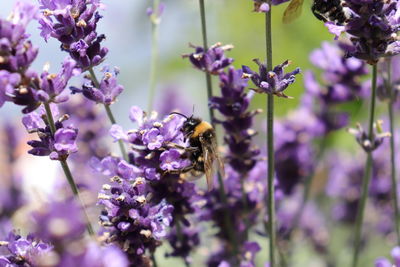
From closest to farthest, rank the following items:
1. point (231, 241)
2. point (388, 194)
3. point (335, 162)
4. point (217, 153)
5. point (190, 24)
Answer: point (217, 153) → point (231, 241) → point (388, 194) → point (335, 162) → point (190, 24)

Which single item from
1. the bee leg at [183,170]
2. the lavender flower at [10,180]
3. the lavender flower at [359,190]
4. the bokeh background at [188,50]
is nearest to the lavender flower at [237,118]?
the bee leg at [183,170]

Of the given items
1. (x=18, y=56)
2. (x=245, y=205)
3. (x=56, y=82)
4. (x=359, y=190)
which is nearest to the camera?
(x=18, y=56)

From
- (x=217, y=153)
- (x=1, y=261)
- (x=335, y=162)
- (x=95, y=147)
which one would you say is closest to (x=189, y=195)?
(x=217, y=153)

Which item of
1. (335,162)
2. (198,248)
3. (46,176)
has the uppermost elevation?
(198,248)

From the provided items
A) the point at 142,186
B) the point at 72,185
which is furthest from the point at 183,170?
the point at 72,185

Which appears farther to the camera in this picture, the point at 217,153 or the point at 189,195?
the point at 217,153

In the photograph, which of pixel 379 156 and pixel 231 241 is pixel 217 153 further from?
pixel 379 156

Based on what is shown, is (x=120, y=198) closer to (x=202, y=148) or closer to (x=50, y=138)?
(x=50, y=138)

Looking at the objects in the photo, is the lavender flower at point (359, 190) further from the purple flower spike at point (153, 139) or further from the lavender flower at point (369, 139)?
the purple flower spike at point (153, 139)
